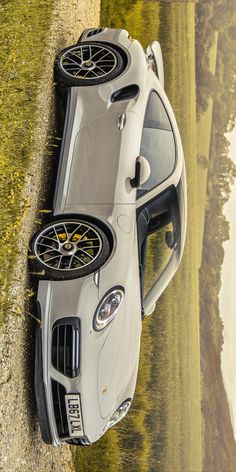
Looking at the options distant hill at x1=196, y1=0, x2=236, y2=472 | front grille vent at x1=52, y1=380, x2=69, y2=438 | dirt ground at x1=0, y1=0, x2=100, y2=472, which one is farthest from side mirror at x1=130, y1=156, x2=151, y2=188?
distant hill at x1=196, y1=0, x2=236, y2=472

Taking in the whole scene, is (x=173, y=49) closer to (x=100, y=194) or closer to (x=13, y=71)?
(x=13, y=71)

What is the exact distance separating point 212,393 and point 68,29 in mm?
4183

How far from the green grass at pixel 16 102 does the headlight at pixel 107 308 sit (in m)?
0.61

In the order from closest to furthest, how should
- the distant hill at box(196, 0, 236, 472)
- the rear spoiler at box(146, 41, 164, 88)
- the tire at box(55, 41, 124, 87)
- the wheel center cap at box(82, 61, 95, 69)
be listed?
the tire at box(55, 41, 124, 87) → the wheel center cap at box(82, 61, 95, 69) → the rear spoiler at box(146, 41, 164, 88) → the distant hill at box(196, 0, 236, 472)

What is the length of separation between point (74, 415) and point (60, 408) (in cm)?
11

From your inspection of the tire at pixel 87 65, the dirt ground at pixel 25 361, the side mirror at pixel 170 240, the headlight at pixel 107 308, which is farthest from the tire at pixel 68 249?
the tire at pixel 87 65

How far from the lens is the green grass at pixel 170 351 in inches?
279

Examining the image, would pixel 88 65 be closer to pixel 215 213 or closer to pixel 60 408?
pixel 60 408

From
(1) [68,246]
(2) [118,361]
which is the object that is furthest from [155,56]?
(2) [118,361]

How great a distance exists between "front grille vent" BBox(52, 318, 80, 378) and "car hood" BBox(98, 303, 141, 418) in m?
0.21

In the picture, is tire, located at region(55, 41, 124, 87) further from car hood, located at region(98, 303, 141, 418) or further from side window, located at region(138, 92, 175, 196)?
car hood, located at region(98, 303, 141, 418)

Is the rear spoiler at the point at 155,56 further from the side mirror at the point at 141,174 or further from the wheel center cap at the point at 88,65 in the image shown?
the side mirror at the point at 141,174

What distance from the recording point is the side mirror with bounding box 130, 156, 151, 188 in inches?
207

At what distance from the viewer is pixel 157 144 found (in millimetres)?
5762
